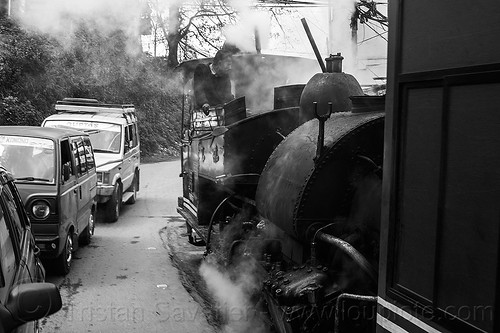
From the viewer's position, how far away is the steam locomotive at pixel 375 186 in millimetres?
1928

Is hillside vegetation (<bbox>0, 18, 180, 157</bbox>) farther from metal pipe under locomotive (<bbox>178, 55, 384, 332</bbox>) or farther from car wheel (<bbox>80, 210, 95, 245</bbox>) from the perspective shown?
metal pipe under locomotive (<bbox>178, 55, 384, 332</bbox>)

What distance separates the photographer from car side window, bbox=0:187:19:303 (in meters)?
2.60

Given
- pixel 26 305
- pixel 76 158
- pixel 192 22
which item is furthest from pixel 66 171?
pixel 192 22

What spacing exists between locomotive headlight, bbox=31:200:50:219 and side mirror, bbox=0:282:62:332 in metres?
4.78

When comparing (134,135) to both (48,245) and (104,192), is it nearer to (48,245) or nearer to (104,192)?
(104,192)

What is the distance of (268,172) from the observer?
516 centimetres

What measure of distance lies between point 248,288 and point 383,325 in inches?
140

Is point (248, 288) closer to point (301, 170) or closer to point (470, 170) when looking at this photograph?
point (301, 170)

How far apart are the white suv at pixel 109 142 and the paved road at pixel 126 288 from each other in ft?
2.39

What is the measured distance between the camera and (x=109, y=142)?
12742 mm

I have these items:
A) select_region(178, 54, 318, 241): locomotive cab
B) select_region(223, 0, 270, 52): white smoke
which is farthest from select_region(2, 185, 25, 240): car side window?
select_region(223, 0, 270, 52): white smoke

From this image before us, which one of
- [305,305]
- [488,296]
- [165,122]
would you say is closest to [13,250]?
[305,305]

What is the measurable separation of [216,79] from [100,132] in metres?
5.23

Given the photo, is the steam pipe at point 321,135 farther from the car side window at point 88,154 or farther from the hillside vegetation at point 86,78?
the hillside vegetation at point 86,78
